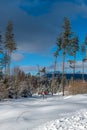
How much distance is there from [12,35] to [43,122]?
41.8 meters

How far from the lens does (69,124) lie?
8359mm

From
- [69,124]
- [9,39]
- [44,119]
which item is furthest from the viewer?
[9,39]

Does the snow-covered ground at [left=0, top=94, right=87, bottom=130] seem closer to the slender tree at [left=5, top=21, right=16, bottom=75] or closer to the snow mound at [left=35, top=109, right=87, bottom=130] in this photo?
the snow mound at [left=35, top=109, right=87, bottom=130]

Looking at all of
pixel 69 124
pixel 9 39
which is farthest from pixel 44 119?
pixel 9 39

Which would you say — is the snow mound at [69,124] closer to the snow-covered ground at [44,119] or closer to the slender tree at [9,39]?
the snow-covered ground at [44,119]

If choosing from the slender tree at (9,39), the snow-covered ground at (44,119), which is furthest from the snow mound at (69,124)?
the slender tree at (9,39)

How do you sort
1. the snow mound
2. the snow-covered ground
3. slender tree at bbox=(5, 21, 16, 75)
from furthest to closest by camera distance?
slender tree at bbox=(5, 21, 16, 75) < the snow-covered ground < the snow mound

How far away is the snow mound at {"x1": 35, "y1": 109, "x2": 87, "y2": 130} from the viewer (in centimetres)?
805

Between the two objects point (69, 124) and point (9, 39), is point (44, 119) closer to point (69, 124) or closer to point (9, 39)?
point (69, 124)

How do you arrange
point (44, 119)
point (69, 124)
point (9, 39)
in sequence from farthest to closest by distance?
point (9, 39) → point (44, 119) → point (69, 124)

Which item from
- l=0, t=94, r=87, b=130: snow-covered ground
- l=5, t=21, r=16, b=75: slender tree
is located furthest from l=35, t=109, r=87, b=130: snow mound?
l=5, t=21, r=16, b=75: slender tree

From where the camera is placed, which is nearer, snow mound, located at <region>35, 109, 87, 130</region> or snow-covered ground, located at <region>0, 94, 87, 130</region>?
snow mound, located at <region>35, 109, 87, 130</region>

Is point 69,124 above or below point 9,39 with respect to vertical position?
below

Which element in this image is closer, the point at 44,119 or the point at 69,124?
the point at 69,124
